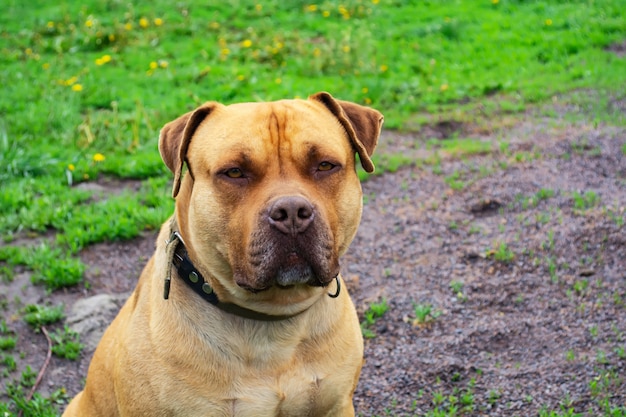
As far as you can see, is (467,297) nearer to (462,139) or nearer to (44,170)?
(462,139)

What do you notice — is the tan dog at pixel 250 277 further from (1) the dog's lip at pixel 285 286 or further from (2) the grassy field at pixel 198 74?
(2) the grassy field at pixel 198 74

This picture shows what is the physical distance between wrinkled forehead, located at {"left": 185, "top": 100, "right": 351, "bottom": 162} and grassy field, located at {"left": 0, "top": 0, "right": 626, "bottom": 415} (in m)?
2.28

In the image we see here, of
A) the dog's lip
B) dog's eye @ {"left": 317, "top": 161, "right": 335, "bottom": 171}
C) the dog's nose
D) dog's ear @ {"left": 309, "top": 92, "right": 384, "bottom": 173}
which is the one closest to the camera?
the dog's nose

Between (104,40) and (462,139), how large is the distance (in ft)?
17.7

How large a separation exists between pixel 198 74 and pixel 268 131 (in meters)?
6.12

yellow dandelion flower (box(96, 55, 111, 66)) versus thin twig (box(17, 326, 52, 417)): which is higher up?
yellow dandelion flower (box(96, 55, 111, 66))

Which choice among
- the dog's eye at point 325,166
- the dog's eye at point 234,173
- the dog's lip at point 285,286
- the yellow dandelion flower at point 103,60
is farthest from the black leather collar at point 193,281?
the yellow dandelion flower at point 103,60

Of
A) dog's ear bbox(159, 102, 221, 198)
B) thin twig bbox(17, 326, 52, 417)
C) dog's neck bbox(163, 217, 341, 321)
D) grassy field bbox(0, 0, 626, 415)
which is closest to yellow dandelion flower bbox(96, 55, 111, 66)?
grassy field bbox(0, 0, 626, 415)

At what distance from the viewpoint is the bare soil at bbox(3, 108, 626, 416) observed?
3908 millimetres

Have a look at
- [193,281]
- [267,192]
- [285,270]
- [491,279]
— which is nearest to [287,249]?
[285,270]

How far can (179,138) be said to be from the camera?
2969 millimetres

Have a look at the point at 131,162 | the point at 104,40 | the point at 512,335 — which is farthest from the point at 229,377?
the point at 104,40

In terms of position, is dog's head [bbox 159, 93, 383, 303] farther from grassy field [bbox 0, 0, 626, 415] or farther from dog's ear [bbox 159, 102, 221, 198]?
grassy field [bbox 0, 0, 626, 415]

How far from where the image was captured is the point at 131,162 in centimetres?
668
